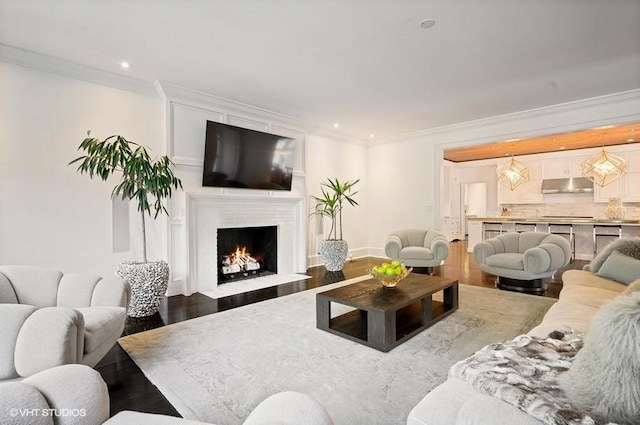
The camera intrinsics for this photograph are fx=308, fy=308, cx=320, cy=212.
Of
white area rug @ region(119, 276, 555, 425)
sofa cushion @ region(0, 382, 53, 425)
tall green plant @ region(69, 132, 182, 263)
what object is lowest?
white area rug @ region(119, 276, 555, 425)

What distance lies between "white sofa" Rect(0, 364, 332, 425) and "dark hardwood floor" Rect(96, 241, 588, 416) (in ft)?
3.20

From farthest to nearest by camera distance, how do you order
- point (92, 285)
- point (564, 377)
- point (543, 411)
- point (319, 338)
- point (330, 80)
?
1. point (330, 80)
2. point (319, 338)
3. point (92, 285)
4. point (564, 377)
5. point (543, 411)

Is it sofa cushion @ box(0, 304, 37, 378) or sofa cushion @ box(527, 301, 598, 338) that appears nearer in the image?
sofa cushion @ box(0, 304, 37, 378)

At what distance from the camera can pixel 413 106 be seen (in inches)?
191

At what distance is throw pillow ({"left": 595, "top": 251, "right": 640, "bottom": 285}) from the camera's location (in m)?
2.79

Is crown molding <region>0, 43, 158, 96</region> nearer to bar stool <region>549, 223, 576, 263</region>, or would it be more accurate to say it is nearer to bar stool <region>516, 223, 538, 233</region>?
bar stool <region>516, 223, 538, 233</region>

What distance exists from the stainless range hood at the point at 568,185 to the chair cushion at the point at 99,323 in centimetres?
957

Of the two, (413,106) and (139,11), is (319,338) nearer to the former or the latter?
(139,11)

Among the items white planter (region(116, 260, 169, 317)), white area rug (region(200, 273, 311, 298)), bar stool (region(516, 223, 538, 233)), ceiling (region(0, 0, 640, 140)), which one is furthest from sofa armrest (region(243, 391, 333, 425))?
bar stool (region(516, 223, 538, 233))

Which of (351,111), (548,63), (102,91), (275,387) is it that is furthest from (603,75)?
(102,91)

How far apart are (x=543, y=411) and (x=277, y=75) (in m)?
3.79

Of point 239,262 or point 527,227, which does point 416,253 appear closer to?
point 239,262


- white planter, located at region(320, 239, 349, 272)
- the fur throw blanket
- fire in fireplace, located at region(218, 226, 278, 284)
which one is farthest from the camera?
white planter, located at region(320, 239, 349, 272)

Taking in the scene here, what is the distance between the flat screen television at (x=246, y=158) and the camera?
4.37 meters
